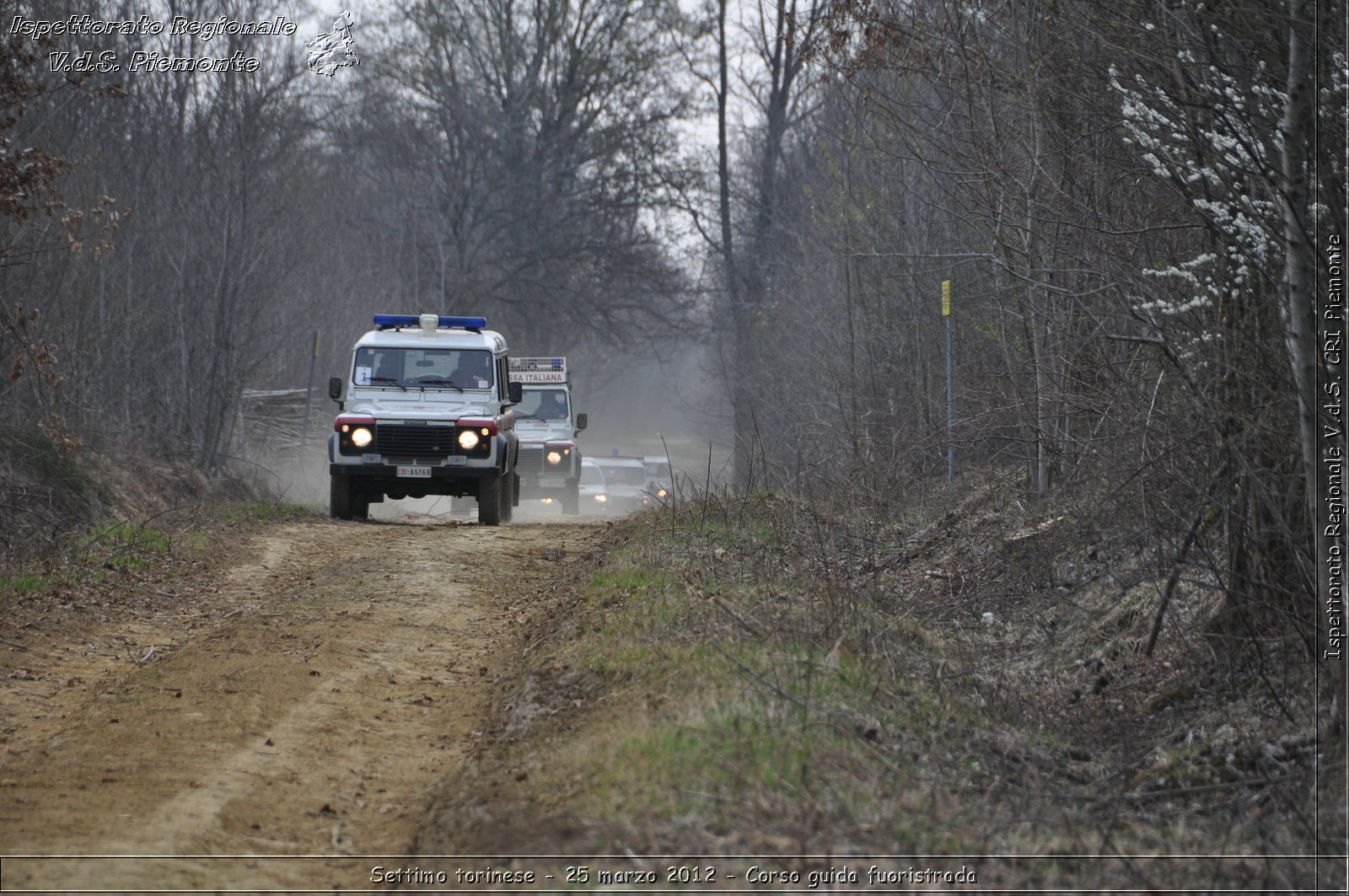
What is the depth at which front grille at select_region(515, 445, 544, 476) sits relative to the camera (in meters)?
23.2

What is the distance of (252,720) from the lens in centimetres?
673

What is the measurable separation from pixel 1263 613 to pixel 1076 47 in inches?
165

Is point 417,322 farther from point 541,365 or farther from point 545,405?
point 541,365

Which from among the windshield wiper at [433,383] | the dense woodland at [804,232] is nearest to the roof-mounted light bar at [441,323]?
the windshield wiper at [433,383]

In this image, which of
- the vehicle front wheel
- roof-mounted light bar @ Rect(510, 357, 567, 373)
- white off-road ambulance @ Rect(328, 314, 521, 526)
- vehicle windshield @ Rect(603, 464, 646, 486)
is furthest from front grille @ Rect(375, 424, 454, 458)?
vehicle windshield @ Rect(603, 464, 646, 486)

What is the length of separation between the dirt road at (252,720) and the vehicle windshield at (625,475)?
16.1 m

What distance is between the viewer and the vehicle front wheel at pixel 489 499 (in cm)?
1680

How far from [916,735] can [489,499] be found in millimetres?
11781

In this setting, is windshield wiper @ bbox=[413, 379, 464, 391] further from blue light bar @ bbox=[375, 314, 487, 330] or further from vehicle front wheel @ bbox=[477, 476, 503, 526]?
vehicle front wheel @ bbox=[477, 476, 503, 526]

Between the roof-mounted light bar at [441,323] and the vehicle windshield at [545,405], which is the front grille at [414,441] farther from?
the vehicle windshield at [545,405]

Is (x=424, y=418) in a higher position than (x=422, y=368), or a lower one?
lower

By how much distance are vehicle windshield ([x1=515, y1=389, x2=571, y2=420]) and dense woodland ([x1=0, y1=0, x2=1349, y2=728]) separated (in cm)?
387

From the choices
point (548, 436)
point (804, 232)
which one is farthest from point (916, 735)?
point (804, 232)

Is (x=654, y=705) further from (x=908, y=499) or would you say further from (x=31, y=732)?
(x=908, y=499)
